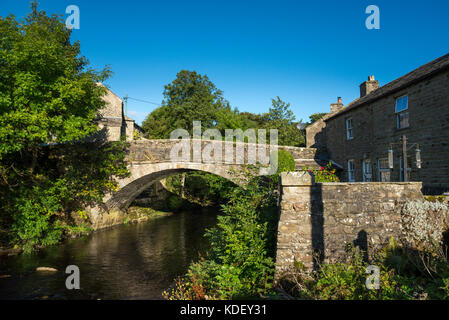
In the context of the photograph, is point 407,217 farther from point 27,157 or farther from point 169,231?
point 27,157

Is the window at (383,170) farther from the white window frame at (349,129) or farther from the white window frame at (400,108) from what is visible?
the white window frame at (349,129)

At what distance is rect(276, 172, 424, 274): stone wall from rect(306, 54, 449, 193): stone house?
2381 millimetres

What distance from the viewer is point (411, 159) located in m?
10.8

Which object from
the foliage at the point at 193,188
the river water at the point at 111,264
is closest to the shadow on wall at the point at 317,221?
the river water at the point at 111,264

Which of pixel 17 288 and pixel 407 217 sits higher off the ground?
pixel 407 217

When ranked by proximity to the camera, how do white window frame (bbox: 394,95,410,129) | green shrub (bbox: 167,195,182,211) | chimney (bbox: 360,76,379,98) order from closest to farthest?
white window frame (bbox: 394,95,410,129) < chimney (bbox: 360,76,379,98) < green shrub (bbox: 167,195,182,211)

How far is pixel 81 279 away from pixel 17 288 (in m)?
1.75

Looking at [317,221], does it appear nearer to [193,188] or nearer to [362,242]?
[362,242]

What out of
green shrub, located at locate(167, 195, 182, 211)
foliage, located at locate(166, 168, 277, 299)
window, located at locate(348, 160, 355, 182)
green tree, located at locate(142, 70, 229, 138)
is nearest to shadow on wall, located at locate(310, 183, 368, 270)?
foliage, located at locate(166, 168, 277, 299)

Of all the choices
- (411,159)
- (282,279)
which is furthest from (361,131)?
(282,279)

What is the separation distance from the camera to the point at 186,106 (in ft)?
102

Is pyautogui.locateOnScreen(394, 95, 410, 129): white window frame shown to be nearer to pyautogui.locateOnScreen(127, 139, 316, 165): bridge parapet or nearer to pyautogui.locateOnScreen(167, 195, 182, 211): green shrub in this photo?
pyautogui.locateOnScreen(127, 139, 316, 165): bridge parapet

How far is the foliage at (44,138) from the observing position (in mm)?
9789

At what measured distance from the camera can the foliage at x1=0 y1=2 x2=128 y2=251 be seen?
9789 millimetres
